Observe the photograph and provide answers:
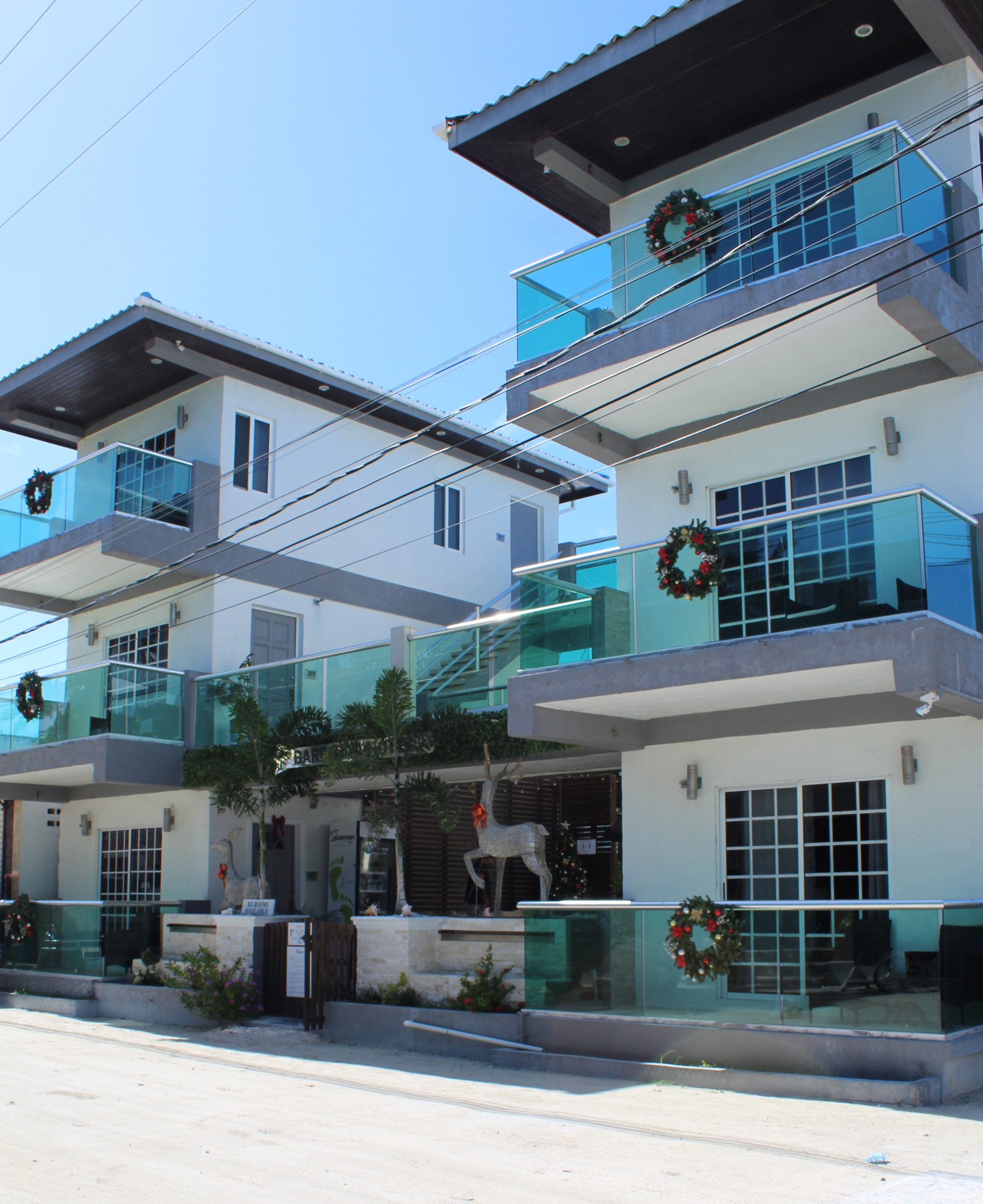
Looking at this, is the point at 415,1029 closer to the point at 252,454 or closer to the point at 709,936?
the point at 709,936

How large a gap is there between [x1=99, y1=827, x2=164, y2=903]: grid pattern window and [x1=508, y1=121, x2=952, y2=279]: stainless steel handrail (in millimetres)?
11980

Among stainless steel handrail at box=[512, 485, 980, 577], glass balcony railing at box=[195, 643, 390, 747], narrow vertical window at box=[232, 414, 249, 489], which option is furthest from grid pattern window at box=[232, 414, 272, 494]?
stainless steel handrail at box=[512, 485, 980, 577]

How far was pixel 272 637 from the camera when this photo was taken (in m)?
22.2

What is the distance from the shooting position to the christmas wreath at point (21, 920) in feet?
68.0

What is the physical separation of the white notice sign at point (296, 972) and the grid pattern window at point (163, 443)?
10.0m

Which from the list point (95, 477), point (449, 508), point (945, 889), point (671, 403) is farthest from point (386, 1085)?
point (449, 508)

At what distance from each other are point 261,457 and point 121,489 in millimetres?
2456

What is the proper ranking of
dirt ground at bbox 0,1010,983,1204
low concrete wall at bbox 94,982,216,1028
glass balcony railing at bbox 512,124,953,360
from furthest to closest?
low concrete wall at bbox 94,982,216,1028 < glass balcony railing at bbox 512,124,953,360 < dirt ground at bbox 0,1010,983,1204

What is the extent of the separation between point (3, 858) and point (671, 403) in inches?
678

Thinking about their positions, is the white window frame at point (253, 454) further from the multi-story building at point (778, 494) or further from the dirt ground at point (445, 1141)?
the dirt ground at point (445, 1141)

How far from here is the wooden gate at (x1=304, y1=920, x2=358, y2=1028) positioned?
15.5m

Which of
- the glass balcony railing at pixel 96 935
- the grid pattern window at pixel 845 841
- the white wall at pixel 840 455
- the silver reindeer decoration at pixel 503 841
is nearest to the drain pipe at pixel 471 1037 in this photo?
the silver reindeer decoration at pixel 503 841

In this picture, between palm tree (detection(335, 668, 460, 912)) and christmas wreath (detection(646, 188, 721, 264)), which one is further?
palm tree (detection(335, 668, 460, 912))

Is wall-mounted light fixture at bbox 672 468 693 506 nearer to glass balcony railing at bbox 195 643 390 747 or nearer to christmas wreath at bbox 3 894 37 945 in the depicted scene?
glass balcony railing at bbox 195 643 390 747
